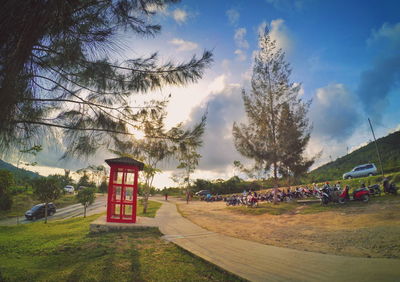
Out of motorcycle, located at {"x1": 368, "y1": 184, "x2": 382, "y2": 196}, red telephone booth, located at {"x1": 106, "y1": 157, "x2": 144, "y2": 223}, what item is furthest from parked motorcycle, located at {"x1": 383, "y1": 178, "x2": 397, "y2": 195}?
red telephone booth, located at {"x1": 106, "y1": 157, "x2": 144, "y2": 223}

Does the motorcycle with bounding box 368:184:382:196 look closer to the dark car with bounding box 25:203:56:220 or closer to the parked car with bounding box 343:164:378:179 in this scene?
the parked car with bounding box 343:164:378:179

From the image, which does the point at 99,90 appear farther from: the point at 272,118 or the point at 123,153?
the point at 272,118

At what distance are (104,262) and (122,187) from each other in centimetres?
510

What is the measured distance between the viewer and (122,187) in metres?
9.06

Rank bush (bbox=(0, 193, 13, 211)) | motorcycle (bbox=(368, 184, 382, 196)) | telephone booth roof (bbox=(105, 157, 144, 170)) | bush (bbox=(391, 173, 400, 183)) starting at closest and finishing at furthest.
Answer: telephone booth roof (bbox=(105, 157, 144, 170))
motorcycle (bbox=(368, 184, 382, 196))
bush (bbox=(391, 173, 400, 183))
bush (bbox=(0, 193, 13, 211))

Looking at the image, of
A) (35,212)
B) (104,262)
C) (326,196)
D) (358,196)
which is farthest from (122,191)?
(35,212)

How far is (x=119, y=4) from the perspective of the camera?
3.54 m

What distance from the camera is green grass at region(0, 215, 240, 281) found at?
3512mm

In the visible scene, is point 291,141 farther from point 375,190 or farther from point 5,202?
point 5,202

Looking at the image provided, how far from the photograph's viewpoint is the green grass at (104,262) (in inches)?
138

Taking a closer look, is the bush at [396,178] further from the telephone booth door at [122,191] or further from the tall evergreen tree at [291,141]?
the telephone booth door at [122,191]

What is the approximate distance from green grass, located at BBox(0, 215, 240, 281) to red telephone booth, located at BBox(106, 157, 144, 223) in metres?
2.37

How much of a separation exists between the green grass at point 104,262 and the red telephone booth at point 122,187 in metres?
2.37

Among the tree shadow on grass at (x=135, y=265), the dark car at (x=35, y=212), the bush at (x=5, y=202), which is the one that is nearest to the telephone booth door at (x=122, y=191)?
the tree shadow on grass at (x=135, y=265)
